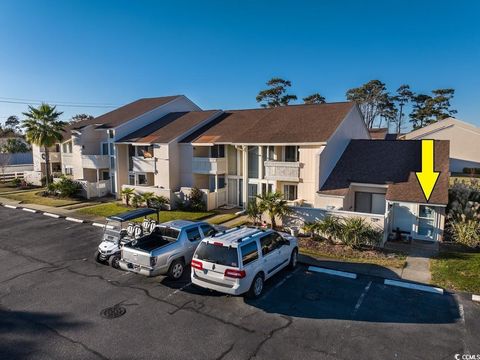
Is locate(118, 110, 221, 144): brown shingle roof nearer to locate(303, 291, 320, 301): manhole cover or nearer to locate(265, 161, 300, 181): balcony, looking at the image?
locate(265, 161, 300, 181): balcony

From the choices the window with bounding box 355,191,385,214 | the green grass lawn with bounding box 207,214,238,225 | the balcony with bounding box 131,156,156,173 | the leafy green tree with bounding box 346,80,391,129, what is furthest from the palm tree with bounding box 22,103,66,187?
the leafy green tree with bounding box 346,80,391,129

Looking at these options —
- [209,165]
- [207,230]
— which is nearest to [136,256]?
[207,230]

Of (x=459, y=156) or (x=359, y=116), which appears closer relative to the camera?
(x=359, y=116)

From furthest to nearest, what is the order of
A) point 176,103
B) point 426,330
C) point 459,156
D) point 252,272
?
point 459,156 → point 176,103 → point 252,272 → point 426,330

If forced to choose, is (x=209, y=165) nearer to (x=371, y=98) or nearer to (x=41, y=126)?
(x=41, y=126)

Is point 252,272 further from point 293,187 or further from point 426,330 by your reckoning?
point 293,187

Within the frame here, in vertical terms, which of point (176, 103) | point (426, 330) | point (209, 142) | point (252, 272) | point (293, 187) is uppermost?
point (176, 103)

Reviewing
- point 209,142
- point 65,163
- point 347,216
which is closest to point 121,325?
point 347,216

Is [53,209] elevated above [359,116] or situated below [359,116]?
below
